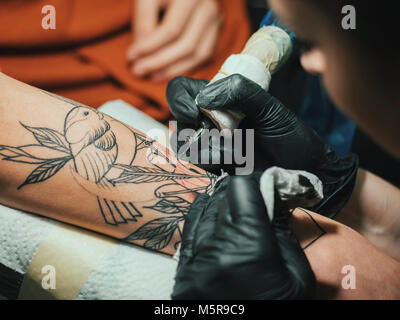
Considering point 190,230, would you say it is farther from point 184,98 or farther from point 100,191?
point 184,98

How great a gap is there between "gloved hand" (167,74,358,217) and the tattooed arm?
277 millimetres

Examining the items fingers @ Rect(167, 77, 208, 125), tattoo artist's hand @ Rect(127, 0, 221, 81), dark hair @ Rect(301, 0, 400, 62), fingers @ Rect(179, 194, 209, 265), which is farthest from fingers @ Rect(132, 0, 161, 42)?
dark hair @ Rect(301, 0, 400, 62)

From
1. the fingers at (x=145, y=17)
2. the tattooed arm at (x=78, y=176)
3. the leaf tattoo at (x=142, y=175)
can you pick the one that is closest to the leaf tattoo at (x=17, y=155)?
the tattooed arm at (x=78, y=176)

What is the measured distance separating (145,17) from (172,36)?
0.42 feet

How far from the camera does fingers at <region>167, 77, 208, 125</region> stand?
3.12 feet

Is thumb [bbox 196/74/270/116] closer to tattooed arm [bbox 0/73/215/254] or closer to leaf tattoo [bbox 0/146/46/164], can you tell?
tattooed arm [bbox 0/73/215/254]

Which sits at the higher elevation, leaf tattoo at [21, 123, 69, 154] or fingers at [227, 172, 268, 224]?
leaf tattoo at [21, 123, 69, 154]

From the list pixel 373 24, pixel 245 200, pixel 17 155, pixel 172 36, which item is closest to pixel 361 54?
pixel 373 24

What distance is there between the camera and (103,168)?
731 millimetres

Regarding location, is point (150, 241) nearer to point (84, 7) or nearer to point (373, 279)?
point (373, 279)

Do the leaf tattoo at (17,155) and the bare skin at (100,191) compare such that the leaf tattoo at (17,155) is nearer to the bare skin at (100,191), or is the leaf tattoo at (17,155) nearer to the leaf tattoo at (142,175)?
the bare skin at (100,191)

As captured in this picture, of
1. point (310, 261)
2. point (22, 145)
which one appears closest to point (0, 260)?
point (22, 145)

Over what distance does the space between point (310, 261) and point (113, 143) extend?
553 mm
